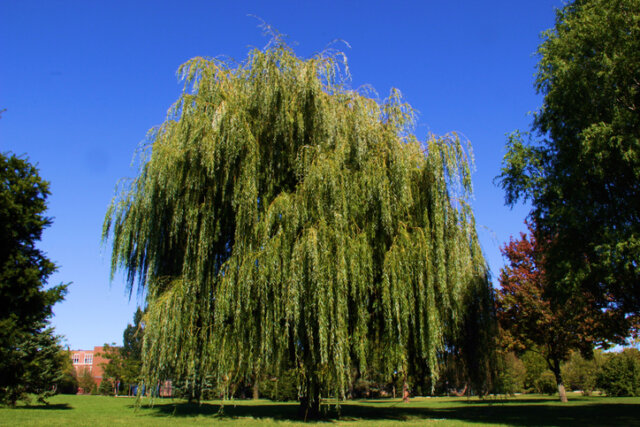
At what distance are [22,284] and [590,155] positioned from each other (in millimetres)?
18226

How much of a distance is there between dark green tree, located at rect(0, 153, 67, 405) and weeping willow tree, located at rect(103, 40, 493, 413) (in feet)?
13.8

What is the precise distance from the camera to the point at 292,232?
977 centimetres

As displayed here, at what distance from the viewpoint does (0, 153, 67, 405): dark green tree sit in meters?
13.8

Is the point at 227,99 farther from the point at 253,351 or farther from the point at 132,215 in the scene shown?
the point at 253,351

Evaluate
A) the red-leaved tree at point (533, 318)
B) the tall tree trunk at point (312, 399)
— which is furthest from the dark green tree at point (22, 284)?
the red-leaved tree at point (533, 318)

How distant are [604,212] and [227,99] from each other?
11250mm

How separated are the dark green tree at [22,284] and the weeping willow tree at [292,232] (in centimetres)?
422

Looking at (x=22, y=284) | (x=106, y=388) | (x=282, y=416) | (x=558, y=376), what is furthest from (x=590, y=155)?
(x=106, y=388)

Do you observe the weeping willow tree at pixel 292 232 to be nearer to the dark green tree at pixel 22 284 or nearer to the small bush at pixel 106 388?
the dark green tree at pixel 22 284

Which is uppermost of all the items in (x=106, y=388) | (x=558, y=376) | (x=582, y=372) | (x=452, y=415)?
(x=558, y=376)

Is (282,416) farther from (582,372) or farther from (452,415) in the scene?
(582,372)

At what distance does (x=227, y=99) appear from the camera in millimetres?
11352

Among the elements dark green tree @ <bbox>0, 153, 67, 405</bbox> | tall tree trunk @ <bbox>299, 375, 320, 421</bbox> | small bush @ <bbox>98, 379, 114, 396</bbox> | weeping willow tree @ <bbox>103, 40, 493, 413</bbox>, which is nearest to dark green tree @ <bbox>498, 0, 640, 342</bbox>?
weeping willow tree @ <bbox>103, 40, 493, 413</bbox>

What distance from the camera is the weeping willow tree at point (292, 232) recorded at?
371 inches
